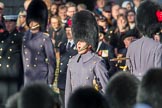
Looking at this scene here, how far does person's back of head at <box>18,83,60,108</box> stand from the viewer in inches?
297

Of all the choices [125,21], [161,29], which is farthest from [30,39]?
[125,21]

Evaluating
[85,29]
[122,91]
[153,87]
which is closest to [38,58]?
[85,29]

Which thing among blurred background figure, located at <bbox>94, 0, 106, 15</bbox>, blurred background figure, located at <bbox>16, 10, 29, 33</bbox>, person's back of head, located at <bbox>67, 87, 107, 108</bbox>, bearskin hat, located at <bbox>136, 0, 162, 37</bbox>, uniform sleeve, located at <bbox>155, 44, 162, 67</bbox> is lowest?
blurred background figure, located at <bbox>94, 0, 106, 15</bbox>

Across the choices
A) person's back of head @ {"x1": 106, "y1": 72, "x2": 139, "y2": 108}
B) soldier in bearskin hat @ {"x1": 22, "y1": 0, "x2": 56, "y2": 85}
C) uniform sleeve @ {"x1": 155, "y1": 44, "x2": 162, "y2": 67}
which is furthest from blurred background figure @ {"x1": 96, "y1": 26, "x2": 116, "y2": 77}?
person's back of head @ {"x1": 106, "y1": 72, "x2": 139, "y2": 108}

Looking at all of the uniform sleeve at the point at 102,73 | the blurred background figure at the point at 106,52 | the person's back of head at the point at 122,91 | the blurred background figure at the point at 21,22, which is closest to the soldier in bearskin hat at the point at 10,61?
the blurred background figure at the point at 106,52

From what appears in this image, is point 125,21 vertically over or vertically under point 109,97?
under

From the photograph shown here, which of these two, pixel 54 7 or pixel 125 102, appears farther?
pixel 54 7

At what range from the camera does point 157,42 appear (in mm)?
10797

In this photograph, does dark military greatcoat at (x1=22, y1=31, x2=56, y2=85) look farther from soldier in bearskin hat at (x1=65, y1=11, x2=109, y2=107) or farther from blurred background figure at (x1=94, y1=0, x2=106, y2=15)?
blurred background figure at (x1=94, y1=0, x2=106, y2=15)

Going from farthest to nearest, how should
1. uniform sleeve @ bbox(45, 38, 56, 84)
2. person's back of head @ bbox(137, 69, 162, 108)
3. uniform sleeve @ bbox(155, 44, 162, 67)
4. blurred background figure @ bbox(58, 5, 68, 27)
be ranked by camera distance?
1. blurred background figure @ bbox(58, 5, 68, 27)
2. uniform sleeve @ bbox(45, 38, 56, 84)
3. uniform sleeve @ bbox(155, 44, 162, 67)
4. person's back of head @ bbox(137, 69, 162, 108)

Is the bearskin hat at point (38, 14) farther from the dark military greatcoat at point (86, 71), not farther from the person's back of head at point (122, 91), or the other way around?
the person's back of head at point (122, 91)

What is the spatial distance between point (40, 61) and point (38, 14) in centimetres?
105

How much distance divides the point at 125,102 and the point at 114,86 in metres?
0.27

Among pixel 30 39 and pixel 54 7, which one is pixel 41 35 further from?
pixel 54 7
